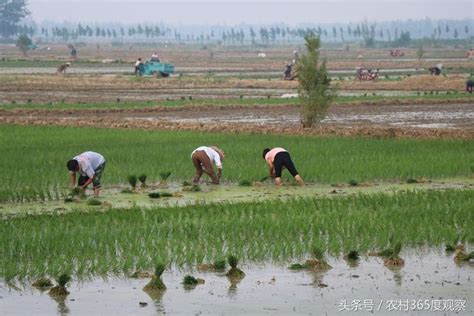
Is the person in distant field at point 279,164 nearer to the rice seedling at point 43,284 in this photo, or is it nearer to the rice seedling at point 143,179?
the rice seedling at point 143,179

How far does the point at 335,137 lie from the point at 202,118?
234 inches

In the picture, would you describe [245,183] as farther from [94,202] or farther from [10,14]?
[10,14]

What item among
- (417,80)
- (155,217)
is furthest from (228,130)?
(417,80)

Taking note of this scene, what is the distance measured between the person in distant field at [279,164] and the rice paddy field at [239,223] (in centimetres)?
19

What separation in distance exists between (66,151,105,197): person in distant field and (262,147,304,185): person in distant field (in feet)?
7.61

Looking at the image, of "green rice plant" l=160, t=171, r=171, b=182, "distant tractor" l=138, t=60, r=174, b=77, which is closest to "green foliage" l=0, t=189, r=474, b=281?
"green rice plant" l=160, t=171, r=171, b=182

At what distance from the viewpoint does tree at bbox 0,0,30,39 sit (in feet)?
471

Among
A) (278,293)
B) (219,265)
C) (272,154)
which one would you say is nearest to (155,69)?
(272,154)

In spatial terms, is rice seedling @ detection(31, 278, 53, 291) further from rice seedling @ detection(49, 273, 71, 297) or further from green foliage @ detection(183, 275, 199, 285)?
green foliage @ detection(183, 275, 199, 285)

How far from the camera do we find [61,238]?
1100 centimetres

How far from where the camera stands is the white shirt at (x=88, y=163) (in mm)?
13781

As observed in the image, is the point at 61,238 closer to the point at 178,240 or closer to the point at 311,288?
the point at 178,240

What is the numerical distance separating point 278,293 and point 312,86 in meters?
16.0

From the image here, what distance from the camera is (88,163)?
13.8 meters
